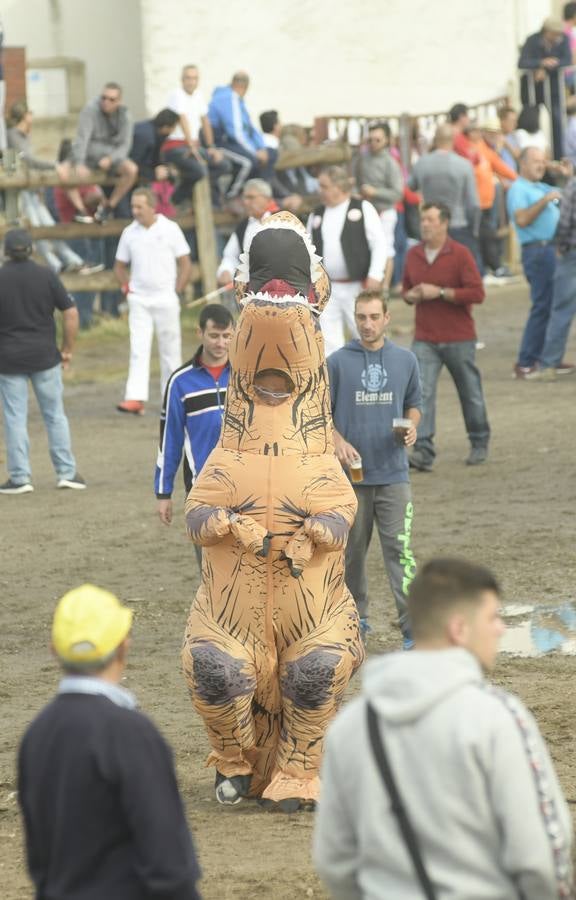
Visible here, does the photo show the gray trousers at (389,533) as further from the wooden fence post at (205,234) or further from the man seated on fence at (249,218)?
the wooden fence post at (205,234)

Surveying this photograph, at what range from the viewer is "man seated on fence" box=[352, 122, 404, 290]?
19688 mm

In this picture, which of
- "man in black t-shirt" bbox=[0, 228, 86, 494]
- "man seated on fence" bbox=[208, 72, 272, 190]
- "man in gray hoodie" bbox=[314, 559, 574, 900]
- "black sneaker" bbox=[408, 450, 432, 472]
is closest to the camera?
"man in gray hoodie" bbox=[314, 559, 574, 900]

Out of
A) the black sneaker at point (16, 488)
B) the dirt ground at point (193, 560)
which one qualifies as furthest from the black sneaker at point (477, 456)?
the black sneaker at point (16, 488)

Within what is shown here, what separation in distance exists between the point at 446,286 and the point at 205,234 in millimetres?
7716

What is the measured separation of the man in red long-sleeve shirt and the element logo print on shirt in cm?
371

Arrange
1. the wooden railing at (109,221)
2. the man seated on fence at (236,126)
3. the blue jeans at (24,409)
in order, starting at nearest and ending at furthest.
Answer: the blue jeans at (24,409), the wooden railing at (109,221), the man seated on fence at (236,126)

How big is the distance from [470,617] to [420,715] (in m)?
0.28

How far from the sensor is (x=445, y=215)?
12.7 meters

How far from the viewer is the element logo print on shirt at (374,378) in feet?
30.1

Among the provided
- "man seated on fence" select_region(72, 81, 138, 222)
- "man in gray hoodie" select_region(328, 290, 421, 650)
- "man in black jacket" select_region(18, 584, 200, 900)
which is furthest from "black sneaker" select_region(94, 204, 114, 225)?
"man in black jacket" select_region(18, 584, 200, 900)

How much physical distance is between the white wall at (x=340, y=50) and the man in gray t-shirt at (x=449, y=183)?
257 inches

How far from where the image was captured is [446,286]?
12977 millimetres

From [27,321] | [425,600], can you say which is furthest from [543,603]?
[425,600]

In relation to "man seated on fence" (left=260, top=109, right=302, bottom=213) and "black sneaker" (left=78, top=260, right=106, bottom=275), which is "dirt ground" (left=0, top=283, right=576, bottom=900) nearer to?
"black sneaker" (left=78, top=260, right=106, bottom=275)
